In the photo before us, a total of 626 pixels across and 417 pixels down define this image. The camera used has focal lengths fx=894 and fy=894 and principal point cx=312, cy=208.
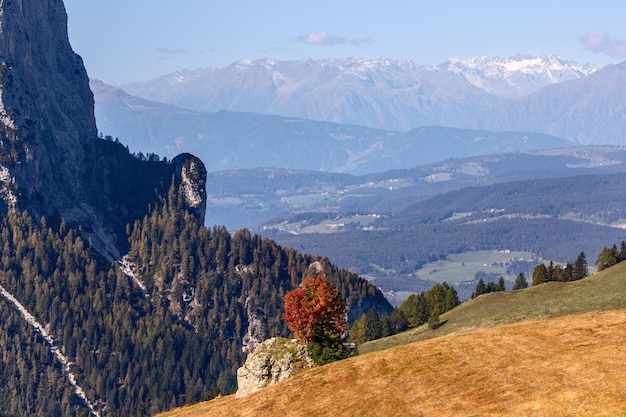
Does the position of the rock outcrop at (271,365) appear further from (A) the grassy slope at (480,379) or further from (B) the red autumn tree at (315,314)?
(A) the grassy slope at (480,379)

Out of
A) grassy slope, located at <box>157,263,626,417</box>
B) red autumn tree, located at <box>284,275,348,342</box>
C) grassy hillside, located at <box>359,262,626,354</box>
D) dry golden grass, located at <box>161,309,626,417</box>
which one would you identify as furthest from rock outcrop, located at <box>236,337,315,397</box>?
grassy hillside, located at <box>359,262,626,354</box>

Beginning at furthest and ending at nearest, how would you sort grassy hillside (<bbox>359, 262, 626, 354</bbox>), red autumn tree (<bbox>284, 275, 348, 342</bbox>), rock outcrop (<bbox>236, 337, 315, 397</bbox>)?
grassy hillside (<bbox>359, 262, 626, 354</bbox>)
red autumn tree (<bbox>284, 275, 348, 342</bbox>)
rock outcrop (<bbox>236, 337, 315, 397</bbox>)

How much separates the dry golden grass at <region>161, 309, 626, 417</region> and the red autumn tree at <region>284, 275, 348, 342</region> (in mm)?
9664

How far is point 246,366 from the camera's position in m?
129

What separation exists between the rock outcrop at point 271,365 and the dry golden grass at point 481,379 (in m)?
4.49

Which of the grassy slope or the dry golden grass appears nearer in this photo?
the dry golden grass

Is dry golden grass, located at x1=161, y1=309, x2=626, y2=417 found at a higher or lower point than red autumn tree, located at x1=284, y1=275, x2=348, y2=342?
lower

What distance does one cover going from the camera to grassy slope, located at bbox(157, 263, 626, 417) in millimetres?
83250

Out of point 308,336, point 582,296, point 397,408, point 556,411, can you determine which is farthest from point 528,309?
point 556,411

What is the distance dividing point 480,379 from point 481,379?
115mm

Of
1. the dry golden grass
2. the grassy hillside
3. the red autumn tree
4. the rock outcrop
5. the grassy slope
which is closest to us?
the dry golden grass

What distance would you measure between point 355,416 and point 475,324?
76.0 metres

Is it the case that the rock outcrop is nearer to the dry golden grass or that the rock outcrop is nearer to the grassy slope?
the dry golden grass

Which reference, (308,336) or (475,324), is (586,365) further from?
(475,324)
